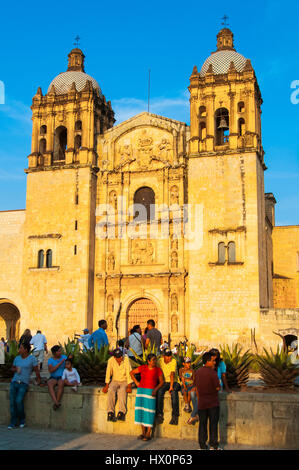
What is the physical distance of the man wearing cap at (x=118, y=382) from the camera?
32.4ft

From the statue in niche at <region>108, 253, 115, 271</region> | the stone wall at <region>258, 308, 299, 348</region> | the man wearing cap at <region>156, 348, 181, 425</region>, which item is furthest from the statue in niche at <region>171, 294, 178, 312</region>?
the man wearing cap at <region>156, 348, 181, 425</region>

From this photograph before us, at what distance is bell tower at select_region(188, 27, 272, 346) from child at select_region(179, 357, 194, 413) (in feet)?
49.6

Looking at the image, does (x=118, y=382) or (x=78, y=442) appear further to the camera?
(x=118, y=382)

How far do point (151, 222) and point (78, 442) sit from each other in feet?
62.2

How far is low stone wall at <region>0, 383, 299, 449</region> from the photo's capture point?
29.7 feet

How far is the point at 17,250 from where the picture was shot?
1162 inches

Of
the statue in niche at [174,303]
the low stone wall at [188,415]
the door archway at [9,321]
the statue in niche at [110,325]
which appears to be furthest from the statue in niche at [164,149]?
the low stone wall at [188,415]

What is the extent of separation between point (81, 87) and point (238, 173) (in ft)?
37.2

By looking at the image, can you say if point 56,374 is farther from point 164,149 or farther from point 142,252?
point 164,149

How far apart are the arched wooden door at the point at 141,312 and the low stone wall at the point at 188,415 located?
1652 cm

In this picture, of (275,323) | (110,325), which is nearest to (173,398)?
(275,323)

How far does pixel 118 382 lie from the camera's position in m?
9.92
